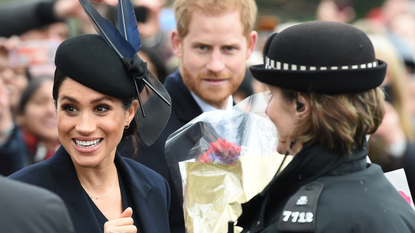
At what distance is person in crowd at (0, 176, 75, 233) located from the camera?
143cm

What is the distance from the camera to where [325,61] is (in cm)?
214

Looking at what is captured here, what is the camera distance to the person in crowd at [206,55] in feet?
12.2

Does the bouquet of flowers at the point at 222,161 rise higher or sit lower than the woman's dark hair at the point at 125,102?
lower

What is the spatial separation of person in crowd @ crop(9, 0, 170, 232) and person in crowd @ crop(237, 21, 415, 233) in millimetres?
830

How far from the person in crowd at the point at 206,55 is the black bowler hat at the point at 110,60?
0.73 metres

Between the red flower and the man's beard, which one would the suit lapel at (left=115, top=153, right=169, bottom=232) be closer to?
the red flower

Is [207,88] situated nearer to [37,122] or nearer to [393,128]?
[393,128]

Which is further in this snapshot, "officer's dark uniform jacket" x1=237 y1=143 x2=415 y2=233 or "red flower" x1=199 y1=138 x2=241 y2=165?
"red flower" x1=199 y1=138 x2=241 y2=165

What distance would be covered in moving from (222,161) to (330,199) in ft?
2.66

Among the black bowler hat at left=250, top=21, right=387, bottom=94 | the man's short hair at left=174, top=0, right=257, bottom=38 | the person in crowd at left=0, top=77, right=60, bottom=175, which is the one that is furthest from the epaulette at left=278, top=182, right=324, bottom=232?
→ the person in crowd at left=0, top=77, right=60, bottom=175

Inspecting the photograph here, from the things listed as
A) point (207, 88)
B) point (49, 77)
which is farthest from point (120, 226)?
point (49, 77)

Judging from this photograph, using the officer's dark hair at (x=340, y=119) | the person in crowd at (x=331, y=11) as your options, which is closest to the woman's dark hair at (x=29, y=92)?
the officer's dark hair at (x=340, y=119)

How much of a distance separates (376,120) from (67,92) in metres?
1.56

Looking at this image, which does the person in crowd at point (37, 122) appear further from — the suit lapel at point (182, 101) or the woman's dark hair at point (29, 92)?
the suit lapel at point (182, 101)
